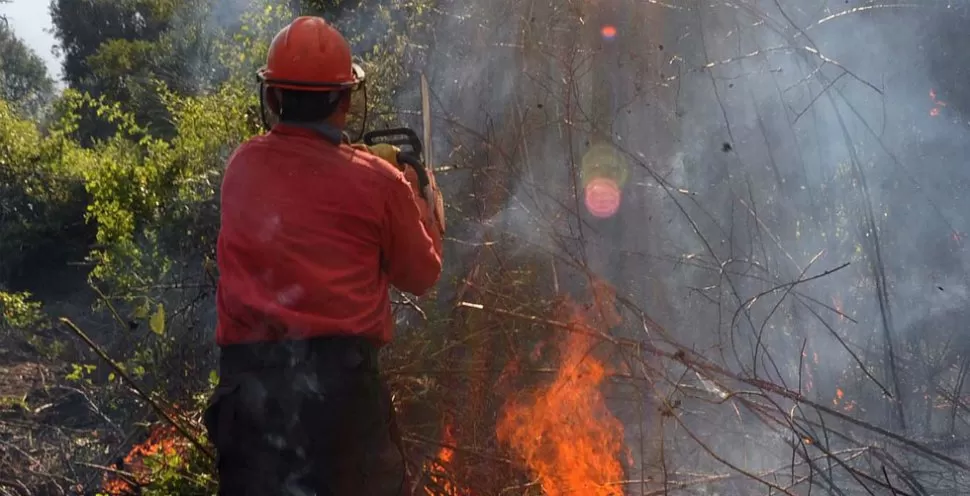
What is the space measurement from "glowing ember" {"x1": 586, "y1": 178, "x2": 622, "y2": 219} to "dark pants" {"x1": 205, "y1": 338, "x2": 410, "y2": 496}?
3.72 metres

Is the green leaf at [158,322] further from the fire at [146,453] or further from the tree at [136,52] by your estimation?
the tree at [136,52]

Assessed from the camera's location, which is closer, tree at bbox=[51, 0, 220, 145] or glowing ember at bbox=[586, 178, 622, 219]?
glowing ember at bbox=[586, 178, 622, 219]

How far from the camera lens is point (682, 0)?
6.73 meters

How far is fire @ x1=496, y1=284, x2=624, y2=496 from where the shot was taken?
445 centimetres

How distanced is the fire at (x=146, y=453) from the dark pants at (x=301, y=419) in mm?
1638

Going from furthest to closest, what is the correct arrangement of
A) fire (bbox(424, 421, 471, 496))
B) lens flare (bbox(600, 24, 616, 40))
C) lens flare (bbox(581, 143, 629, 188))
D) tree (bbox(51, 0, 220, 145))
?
1. tree (bbox(51, 0, 220, 145))
2. lens flare (bbox(600, 24, 616, 40))
3. lens flare (bbox(581, 143, 629, 188))
4. fire (bbox(424, 421, 471, 496))

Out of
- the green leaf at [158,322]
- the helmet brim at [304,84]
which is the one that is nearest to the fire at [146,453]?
the green leaf at [158,322]

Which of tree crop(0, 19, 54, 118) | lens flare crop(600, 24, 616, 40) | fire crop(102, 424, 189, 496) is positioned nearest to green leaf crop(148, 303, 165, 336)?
fire crop(102, 424, 189, 496)

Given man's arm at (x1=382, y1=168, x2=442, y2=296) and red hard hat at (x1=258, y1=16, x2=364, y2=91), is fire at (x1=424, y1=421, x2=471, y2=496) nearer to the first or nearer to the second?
man's arm at (x1=382, y1=168, x2=442, y2=296)

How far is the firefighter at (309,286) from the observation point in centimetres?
280

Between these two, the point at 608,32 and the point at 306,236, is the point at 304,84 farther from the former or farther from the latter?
the point at 608,32

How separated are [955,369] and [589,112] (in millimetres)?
2869

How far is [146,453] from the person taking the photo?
459 cm

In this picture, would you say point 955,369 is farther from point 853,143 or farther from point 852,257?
point 853,143
